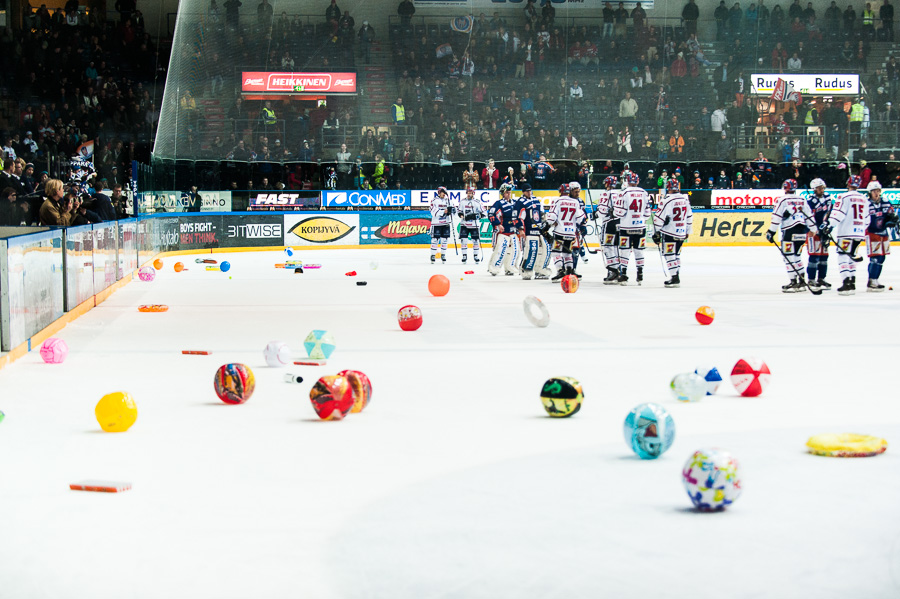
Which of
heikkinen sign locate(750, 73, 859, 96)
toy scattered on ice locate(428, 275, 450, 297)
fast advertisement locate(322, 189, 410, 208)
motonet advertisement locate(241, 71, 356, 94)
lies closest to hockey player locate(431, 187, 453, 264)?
fast advertisement locate(322, 189, 410, 208)

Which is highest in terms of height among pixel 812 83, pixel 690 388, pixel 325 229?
pixel 812 83

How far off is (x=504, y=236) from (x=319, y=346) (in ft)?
35.0

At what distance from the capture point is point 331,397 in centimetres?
571

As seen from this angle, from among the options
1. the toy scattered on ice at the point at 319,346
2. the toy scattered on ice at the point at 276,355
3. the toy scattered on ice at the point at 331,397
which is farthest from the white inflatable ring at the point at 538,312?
the toy scattered on ice at the point at 331,397

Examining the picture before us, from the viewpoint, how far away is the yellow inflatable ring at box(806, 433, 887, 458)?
16.0 ft

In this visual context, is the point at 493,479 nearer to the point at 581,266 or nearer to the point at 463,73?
the point at 581,266

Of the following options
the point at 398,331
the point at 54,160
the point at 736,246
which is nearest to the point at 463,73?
the point at 736,246

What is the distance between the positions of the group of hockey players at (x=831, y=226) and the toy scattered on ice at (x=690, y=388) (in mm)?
8637

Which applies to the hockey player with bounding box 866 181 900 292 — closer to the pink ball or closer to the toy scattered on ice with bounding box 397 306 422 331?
the toy scattered on ice with bounding box 397 306 422 331

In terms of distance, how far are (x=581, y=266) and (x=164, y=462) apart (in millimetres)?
17178

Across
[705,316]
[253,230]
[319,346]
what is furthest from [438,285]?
[253,230]

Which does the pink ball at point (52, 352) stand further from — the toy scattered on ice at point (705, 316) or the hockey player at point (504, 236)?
the hockey player at point (504, 236)

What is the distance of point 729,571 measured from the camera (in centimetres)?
332

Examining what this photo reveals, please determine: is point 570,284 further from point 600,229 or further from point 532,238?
point 532,238
